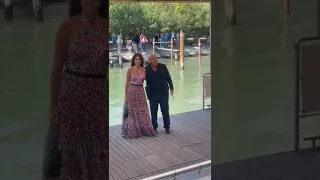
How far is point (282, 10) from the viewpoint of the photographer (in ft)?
11.2

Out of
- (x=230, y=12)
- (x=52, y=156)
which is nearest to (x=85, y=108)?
(x=52, y=156)

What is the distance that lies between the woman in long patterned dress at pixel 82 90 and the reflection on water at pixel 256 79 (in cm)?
121

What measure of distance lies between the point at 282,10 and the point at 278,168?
49.9 inches

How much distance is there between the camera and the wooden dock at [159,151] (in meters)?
5.19

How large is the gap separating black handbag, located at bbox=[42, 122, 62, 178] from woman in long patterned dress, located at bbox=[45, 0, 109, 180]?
21 millimetres

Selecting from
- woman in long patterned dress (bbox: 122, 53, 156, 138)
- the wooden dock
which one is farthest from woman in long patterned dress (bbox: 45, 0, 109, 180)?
woman in long patterned dress (bbox: 122, 53, 156, 138)

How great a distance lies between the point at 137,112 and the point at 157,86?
0.47 metres

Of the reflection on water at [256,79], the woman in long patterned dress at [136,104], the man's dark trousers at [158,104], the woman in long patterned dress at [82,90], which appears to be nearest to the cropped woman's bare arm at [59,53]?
the woman in long patterned dress at [82,90]

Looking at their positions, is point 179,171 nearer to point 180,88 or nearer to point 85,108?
point 85,108

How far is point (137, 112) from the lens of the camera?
250 inches

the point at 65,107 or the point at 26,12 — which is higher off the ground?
the point at 26,12

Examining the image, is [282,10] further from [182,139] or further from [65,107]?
[182,139]

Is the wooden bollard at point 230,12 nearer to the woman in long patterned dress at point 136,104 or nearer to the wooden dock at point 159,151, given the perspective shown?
the wooden dock at point 159,151

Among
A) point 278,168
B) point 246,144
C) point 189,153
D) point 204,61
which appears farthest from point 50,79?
point 204,61
